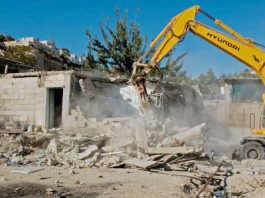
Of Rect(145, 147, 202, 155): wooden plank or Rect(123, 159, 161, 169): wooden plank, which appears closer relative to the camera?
Rect(123, 159, 161, 169): wooden plank

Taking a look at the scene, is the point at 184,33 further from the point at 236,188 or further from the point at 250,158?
the point at 236,188

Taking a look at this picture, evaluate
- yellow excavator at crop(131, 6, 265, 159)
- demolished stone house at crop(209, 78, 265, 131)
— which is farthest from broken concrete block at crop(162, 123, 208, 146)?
demolished stone house at crop(209, 78, 265, 131)

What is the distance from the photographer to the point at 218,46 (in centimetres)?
1258

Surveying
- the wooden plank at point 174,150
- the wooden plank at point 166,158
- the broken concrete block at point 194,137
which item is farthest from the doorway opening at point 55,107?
the wooden plank at point 166,158

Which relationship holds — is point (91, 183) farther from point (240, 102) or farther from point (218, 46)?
point (240, 102)

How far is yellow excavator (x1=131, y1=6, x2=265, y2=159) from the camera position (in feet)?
40.2

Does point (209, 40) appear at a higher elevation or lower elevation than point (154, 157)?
higher

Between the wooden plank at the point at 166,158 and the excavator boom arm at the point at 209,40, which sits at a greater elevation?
the excavator boom arm at the point at 209,40

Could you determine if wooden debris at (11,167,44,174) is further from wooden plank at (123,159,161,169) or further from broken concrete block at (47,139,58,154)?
wooden plank at (123,159,161,169)

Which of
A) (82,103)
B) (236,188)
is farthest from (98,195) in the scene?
(82,103)

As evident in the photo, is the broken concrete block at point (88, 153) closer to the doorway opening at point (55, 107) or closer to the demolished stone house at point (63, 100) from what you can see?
the demolished stone house at point (63, 100)

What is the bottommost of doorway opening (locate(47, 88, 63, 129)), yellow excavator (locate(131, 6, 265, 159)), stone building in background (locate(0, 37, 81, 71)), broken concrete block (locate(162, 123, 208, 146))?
broken concrete block (locate(162, 123, 208, 146))

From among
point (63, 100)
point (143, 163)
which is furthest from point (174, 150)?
point (63, 100)

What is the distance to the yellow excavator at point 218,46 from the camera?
40.2 ft
